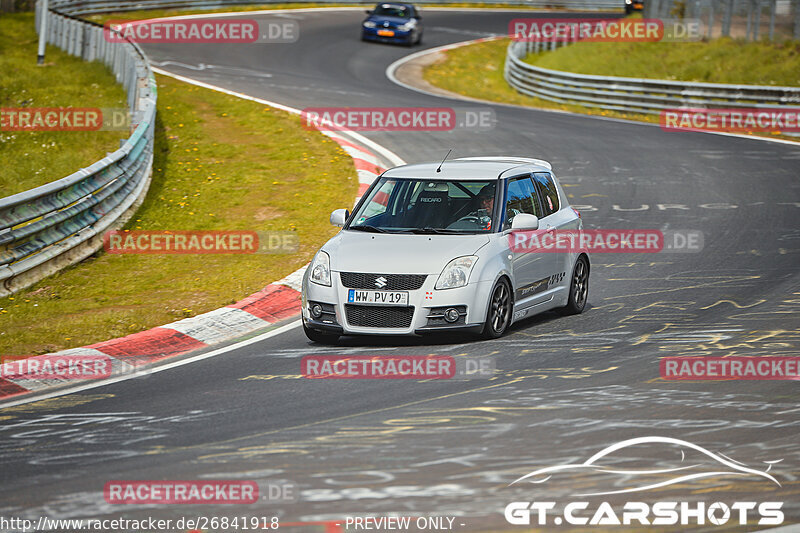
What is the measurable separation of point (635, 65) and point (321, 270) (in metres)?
26.1

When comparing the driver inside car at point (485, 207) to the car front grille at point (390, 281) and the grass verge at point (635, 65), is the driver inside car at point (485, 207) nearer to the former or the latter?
the car front grille at point (390, 281)

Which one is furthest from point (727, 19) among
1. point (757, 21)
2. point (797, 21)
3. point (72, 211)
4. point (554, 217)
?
point (72, 211)

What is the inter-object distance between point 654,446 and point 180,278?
24.8 ft

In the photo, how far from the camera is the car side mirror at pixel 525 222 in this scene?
33.9 feet

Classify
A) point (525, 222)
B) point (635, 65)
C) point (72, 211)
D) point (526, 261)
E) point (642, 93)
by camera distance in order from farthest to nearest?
point (635, 65) → point (642, 93) → point (72, 211) → point (526, 261) → point (525, 222)

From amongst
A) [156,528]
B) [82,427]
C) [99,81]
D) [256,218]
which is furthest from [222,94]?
[156,528]

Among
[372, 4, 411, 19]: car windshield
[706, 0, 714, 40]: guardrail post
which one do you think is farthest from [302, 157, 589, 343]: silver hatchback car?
[372, 4, 411, 19]: car windshield

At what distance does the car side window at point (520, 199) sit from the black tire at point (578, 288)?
789mm

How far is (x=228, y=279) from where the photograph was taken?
511 inches

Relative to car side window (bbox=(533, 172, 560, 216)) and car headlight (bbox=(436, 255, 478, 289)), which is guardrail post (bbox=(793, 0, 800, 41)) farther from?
car headlight (bbox=(436, 255, 478, 289))

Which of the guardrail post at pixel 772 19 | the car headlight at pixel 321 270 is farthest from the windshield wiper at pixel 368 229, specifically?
the guardrail post at pixel 772 19

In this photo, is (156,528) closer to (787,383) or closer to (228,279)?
(787,383)

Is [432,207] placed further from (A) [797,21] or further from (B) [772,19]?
(B) [772,19]

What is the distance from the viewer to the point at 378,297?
980cm
